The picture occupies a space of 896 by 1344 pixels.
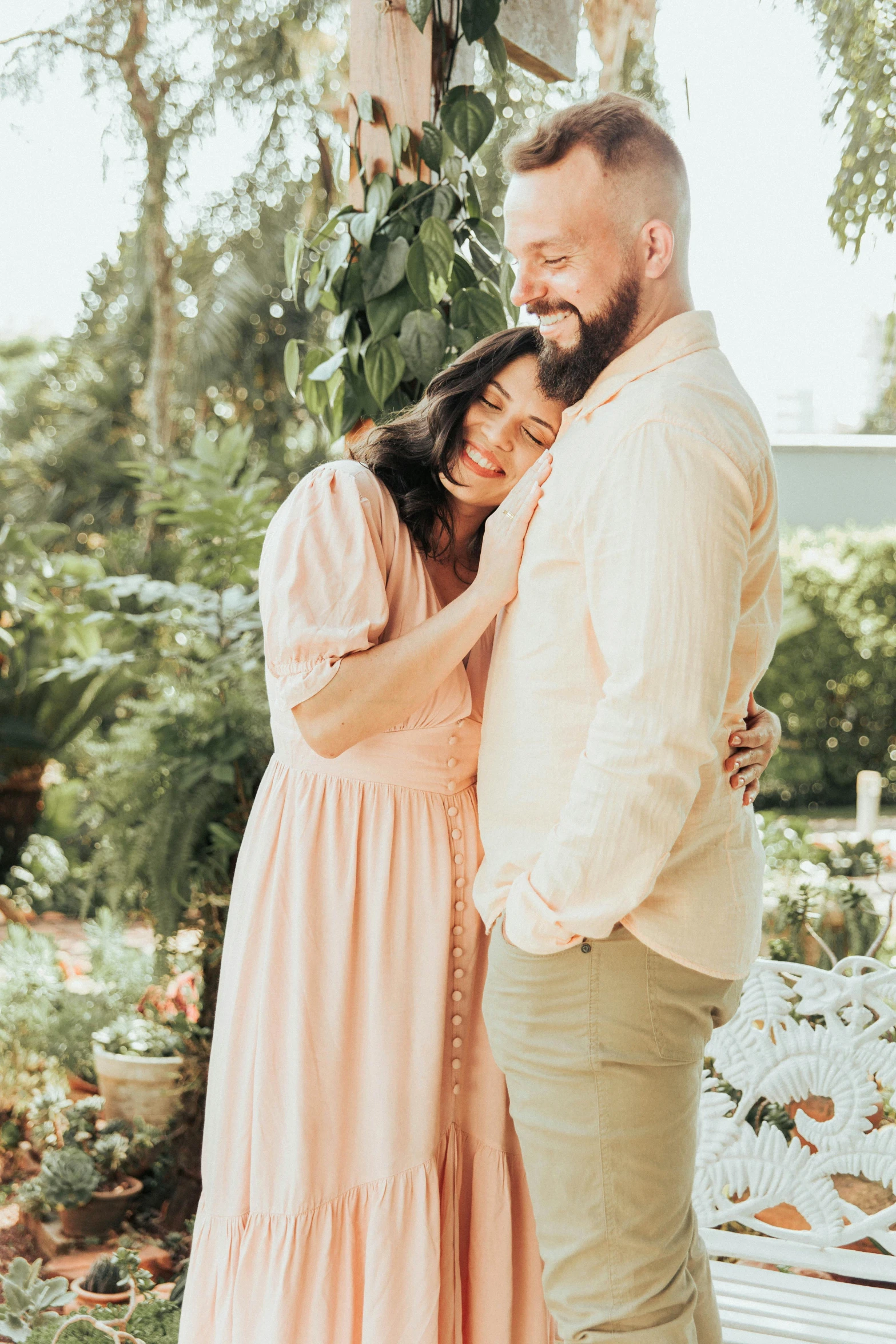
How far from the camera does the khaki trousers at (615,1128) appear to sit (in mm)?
1128

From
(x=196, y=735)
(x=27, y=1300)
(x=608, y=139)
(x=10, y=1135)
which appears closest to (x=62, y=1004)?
(x=10, y=1135)

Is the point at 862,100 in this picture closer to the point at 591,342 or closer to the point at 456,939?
the point at 591,342

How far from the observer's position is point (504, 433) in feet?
4.96

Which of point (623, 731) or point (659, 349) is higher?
point (659, 349)

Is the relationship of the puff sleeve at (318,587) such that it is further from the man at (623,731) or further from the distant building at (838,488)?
the distant building at (838,488)

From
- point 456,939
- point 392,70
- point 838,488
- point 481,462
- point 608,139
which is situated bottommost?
point 456,939

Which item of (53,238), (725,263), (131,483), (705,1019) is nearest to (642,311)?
(705,1019)

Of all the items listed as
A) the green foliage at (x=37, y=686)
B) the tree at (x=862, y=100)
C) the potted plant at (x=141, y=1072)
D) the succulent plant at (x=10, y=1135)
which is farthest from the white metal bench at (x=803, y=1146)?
the green foliage at (x=37, y=686)

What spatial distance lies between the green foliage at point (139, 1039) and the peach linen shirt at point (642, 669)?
176 centimetres

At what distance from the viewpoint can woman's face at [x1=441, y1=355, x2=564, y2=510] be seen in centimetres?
150

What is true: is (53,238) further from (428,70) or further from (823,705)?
(428,70)

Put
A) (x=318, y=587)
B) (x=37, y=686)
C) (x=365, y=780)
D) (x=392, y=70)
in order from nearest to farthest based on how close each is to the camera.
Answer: (x=318, y=587)
(x=365, y=780)
(x=392, y=70)
(x=37, y=686)

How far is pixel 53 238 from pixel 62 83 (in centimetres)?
185

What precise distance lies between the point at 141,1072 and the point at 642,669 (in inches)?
84.9
